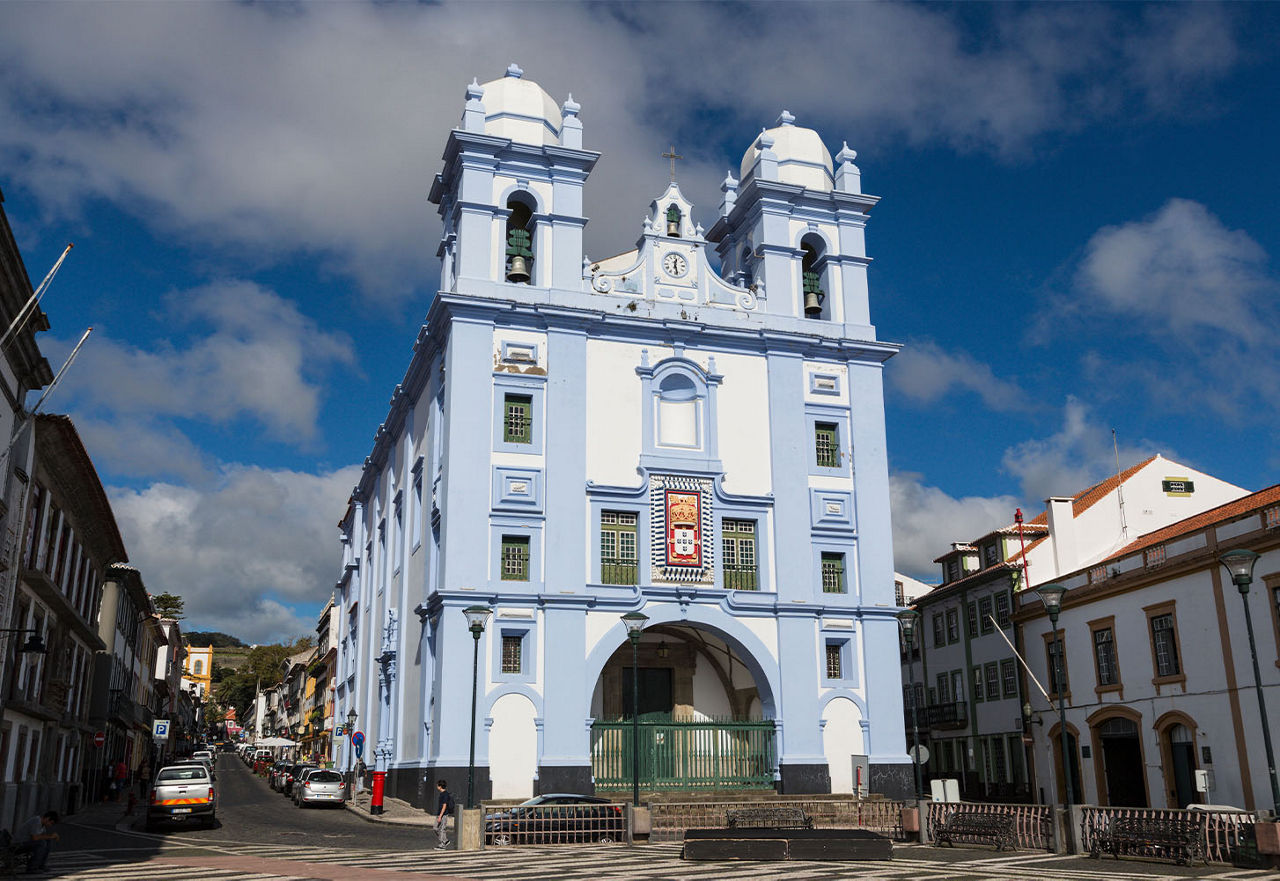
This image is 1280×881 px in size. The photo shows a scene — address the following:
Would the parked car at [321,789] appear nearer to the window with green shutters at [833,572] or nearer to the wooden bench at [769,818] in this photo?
the window with green shutters at [833,572]

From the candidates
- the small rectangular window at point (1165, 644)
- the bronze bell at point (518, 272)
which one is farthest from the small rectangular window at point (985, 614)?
the bronze bell at point (518, 272)

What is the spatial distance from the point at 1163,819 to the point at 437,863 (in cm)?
1309

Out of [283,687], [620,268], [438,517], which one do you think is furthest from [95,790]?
[283,687]

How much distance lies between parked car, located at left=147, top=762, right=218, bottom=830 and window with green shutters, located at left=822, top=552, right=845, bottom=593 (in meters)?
19.0

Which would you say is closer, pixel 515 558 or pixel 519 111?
pixel 515 558

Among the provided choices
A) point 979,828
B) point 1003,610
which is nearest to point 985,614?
point 1003,610

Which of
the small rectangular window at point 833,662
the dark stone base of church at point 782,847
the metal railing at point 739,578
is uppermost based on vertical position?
the metal railing at point 739,578

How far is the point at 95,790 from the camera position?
4416cm

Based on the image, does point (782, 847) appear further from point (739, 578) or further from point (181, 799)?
point (181, 799)

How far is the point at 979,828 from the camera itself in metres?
24.1

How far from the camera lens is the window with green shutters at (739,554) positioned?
116 ft

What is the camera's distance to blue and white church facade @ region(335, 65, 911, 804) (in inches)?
1284

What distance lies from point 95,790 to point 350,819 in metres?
16.6

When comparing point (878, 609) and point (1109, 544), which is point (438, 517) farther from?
point (1109, 544)
